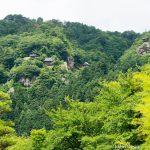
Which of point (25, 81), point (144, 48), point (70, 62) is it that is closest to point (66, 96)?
point (25, 81)

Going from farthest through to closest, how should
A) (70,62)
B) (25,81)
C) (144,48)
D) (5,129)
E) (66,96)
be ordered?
(144,48), (70,62), (25,81), (66,96), (5,129)

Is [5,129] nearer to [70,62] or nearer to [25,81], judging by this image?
[25,81]

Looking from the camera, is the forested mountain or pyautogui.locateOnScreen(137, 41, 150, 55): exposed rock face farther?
pyautogui.locateOnScreen(137, 41, 150, 55): exposed rock face

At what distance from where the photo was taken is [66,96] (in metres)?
48.7

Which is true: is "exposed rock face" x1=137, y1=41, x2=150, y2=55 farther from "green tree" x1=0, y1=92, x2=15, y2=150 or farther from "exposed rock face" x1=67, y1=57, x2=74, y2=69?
"green tree" x1=0, y1=92, x2=15, y2=150

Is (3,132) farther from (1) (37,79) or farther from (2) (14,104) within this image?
(1) (37,79)

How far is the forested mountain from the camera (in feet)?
84.4

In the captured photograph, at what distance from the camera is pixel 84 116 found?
29.5 metres

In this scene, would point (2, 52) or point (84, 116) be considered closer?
point (84, 116)

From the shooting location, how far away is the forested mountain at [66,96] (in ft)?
84.4

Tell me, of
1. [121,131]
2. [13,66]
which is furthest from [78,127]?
[13,66]

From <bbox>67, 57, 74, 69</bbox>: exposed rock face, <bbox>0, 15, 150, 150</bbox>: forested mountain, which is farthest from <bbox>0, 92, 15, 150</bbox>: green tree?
<bbox>67, 57, 74, 69</bbox>: exposed rock face

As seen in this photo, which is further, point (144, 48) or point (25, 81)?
point (144, 48)

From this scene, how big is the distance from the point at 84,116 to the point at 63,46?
471 feet
